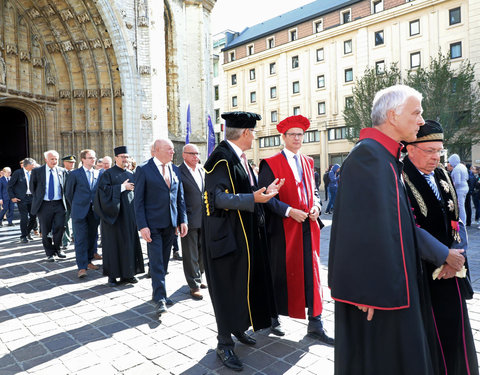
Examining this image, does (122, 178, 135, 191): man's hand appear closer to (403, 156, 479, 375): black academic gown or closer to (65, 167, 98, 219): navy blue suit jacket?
(65, 167, 98, 219): navy blue suit jacket

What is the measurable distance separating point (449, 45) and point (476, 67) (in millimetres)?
2884

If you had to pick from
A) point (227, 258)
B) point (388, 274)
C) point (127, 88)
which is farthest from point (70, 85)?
point (388, 274)

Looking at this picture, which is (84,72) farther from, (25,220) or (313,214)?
(313,214)

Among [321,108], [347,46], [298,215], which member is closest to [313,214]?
[298,215]

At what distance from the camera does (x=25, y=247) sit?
912 centimetres

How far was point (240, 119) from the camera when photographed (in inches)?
135

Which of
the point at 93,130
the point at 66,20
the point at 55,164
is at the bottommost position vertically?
the point at 55,164

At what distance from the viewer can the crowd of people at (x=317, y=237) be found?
1959 mm

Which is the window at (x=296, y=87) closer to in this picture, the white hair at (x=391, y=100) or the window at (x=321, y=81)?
the window at (x=321, y=81)

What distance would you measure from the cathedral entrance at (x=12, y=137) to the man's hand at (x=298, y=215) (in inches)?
634

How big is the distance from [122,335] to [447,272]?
3159mm

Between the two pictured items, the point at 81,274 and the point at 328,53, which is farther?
the point at 328,53

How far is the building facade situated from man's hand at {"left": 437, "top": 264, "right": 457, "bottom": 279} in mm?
13775

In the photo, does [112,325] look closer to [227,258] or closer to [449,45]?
[227,258]
